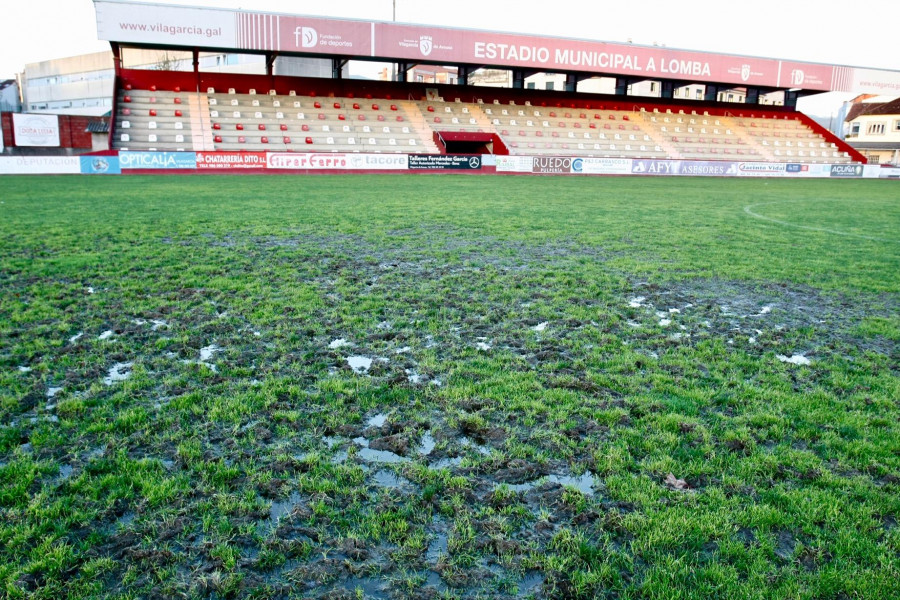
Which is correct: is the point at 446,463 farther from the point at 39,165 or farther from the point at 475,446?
the point at 39,165

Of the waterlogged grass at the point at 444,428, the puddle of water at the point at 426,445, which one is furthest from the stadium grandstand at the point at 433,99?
the puddle of water at the point at 426,445

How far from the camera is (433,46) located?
112 ft

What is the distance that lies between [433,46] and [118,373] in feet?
107

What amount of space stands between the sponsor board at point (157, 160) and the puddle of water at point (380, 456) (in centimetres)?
2781

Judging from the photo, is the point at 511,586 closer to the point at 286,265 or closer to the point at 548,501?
the point at 548,501

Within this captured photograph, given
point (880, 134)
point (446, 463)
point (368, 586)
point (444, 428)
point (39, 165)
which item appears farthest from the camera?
point (880, 134)

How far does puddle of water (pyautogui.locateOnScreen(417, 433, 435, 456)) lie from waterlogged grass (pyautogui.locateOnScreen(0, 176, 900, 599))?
0.03 m

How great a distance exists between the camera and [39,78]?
75.8 meters

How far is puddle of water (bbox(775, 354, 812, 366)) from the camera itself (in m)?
5.32

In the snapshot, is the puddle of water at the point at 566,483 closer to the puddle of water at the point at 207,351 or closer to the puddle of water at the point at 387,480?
the puddle of water at the point at 387,480

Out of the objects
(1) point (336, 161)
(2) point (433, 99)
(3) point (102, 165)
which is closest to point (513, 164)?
(2) point (433, 99)

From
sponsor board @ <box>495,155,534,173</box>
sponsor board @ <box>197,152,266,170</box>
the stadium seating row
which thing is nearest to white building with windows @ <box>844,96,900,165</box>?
the stadium seating row

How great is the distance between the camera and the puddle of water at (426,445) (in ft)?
12.0

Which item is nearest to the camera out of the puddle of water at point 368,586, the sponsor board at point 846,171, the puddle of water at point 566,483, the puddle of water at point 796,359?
the puddle of water at point 368,586
